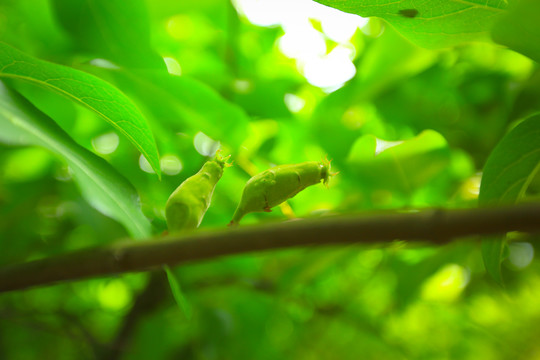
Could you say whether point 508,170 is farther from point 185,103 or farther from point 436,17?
point 185,103

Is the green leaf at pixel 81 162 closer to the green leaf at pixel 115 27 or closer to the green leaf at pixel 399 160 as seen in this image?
the green leaf at pixel 115 27

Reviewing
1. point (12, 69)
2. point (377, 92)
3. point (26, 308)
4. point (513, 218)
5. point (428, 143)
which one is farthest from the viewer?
point (26, 308)

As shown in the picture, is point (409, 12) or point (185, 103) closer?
point (409, 12)

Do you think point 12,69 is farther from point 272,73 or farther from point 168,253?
point 272,73

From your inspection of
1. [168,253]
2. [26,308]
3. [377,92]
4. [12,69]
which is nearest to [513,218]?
[168,253]

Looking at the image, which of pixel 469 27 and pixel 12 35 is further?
pixel 12 35

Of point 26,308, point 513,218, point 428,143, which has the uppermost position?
point 513,218

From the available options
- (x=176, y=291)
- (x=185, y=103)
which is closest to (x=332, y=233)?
(x=176, y=291)

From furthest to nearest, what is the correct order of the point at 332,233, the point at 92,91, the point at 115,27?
the point at 115,27, the point at 92,91, the point at 332,233
